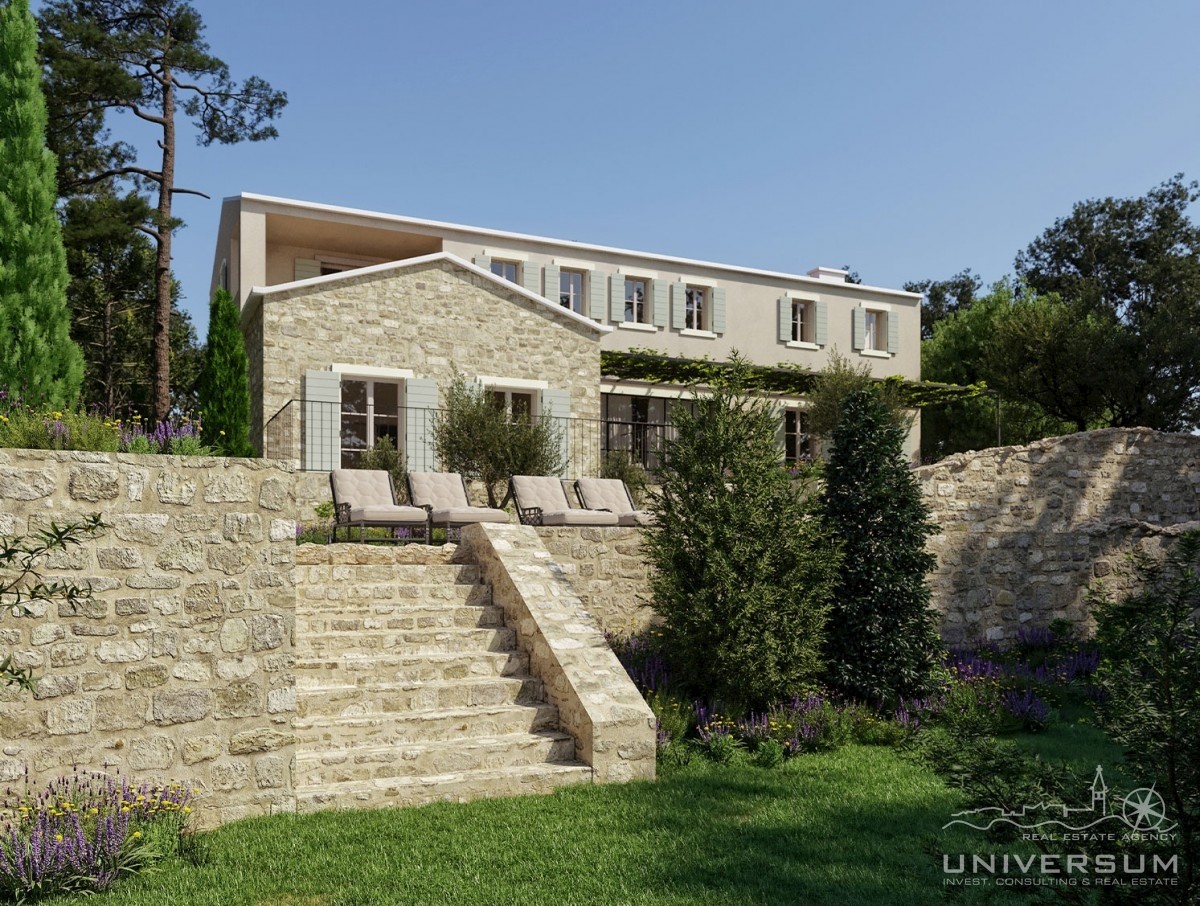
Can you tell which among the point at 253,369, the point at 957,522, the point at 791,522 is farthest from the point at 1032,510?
the point at 253,369

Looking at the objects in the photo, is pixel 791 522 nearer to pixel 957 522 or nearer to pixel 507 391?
pixel 957 522

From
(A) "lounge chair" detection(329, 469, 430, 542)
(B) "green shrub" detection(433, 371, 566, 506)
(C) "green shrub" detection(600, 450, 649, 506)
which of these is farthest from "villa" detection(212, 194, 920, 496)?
(A) "lounge chair" detection(329, 469, 430, 542)

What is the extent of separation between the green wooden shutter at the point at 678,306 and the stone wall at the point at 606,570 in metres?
12.4

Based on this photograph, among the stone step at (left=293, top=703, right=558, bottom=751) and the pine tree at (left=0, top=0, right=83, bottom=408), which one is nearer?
the stone step at (left=293, top=703, right=558, bottom=751)

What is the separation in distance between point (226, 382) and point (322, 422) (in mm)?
1945

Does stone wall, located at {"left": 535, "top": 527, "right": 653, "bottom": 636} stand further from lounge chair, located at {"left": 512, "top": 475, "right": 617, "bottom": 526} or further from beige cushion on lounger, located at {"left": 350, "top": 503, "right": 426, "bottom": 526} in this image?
beige cushion on lounger, located at {"left": 350, "top": 503, "right": 426, "bottom": 526}

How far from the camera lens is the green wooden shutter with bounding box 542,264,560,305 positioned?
65.4 feet

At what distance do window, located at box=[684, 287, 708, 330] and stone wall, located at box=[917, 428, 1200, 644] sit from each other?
11.3 metres

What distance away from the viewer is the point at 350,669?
269 inches

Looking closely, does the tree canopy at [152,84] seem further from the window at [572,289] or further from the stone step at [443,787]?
the stone step at [443,787]

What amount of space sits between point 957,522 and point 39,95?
1462 cm

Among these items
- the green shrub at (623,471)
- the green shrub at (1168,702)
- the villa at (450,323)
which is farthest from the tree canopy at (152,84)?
the green shrub at (1168,702)

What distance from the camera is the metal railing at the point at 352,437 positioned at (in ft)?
49.3

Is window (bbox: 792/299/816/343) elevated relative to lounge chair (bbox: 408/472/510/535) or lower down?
elevated
